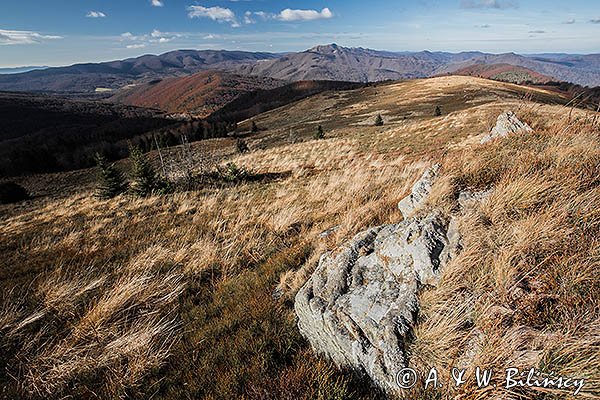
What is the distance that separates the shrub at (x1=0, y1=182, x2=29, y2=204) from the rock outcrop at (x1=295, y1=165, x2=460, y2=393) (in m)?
27.0

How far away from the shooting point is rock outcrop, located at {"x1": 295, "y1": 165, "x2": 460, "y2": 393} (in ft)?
7.77

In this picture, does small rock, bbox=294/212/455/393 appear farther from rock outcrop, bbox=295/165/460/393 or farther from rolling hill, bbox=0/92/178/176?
rolling hill, bbox=0/92/178/176

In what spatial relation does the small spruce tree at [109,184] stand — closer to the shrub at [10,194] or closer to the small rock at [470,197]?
the shrub at [10,194]

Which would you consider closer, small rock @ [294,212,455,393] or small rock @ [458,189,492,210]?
small rock @ [294,212,455,393]

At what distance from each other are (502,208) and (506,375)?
187cm

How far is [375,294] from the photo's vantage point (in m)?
2.82

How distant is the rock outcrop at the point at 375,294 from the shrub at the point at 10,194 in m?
27.0

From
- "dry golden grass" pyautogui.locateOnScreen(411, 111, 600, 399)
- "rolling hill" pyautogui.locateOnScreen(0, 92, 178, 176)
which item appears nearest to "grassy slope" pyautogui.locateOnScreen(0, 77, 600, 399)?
"dry golden grass" pyautogui.locateOnScreen(411, 111, 600, 399)

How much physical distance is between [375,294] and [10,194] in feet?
92.3

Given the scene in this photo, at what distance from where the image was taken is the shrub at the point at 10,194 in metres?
19.8

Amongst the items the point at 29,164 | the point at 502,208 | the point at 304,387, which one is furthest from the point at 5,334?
the point at 29,164

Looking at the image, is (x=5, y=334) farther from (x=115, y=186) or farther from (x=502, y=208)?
(x=115, y=186)

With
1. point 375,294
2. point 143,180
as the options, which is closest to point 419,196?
point 375,294

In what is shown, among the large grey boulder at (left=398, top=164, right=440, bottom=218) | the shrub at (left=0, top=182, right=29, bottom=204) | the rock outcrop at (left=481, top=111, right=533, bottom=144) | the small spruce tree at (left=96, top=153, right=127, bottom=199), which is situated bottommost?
the shrub at (left=0, top=182, right=29, bottom=204)
